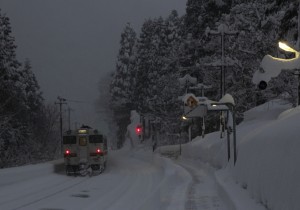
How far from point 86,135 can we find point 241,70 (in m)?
13.7

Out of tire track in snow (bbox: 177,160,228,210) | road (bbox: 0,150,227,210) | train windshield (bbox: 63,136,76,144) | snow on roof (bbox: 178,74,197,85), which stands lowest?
road (bbox: 0,150,227,210)

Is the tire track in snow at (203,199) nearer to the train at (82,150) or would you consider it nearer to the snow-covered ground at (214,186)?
the snow-covered ground at (214,186)

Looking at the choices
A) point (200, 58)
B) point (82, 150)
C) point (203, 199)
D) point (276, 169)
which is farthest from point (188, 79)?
point (276, 169)

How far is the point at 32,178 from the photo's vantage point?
25453mm

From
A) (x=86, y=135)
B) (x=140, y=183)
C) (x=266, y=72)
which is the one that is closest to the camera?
(x=266, y=72)

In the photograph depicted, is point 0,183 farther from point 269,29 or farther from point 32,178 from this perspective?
point 269,29

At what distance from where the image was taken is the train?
32.9m

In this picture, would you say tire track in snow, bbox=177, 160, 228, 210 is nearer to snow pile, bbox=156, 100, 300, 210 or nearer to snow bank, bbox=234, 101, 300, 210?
snow pile, bbox=156, 100, 300, 210

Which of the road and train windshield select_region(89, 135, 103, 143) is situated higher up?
train windshield select_region(89, 135, 103, 143)

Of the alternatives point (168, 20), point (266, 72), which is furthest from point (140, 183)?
point (168, 20)

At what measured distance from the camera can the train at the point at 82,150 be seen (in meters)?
32.9

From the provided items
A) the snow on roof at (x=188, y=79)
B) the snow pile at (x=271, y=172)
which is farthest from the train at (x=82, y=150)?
the snow pile at (x=271, y=172)

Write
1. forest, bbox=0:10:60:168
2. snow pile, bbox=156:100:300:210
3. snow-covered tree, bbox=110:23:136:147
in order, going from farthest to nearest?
1. snow-covered tree, bbox=110:23:136:147
2. forest, bbox=0:10:60:168
3. snow pile, bbox=156:100:300:210

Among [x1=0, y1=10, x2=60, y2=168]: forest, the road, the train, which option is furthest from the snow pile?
[x1=0, y1=10, x2=60, y2=168]: forest
